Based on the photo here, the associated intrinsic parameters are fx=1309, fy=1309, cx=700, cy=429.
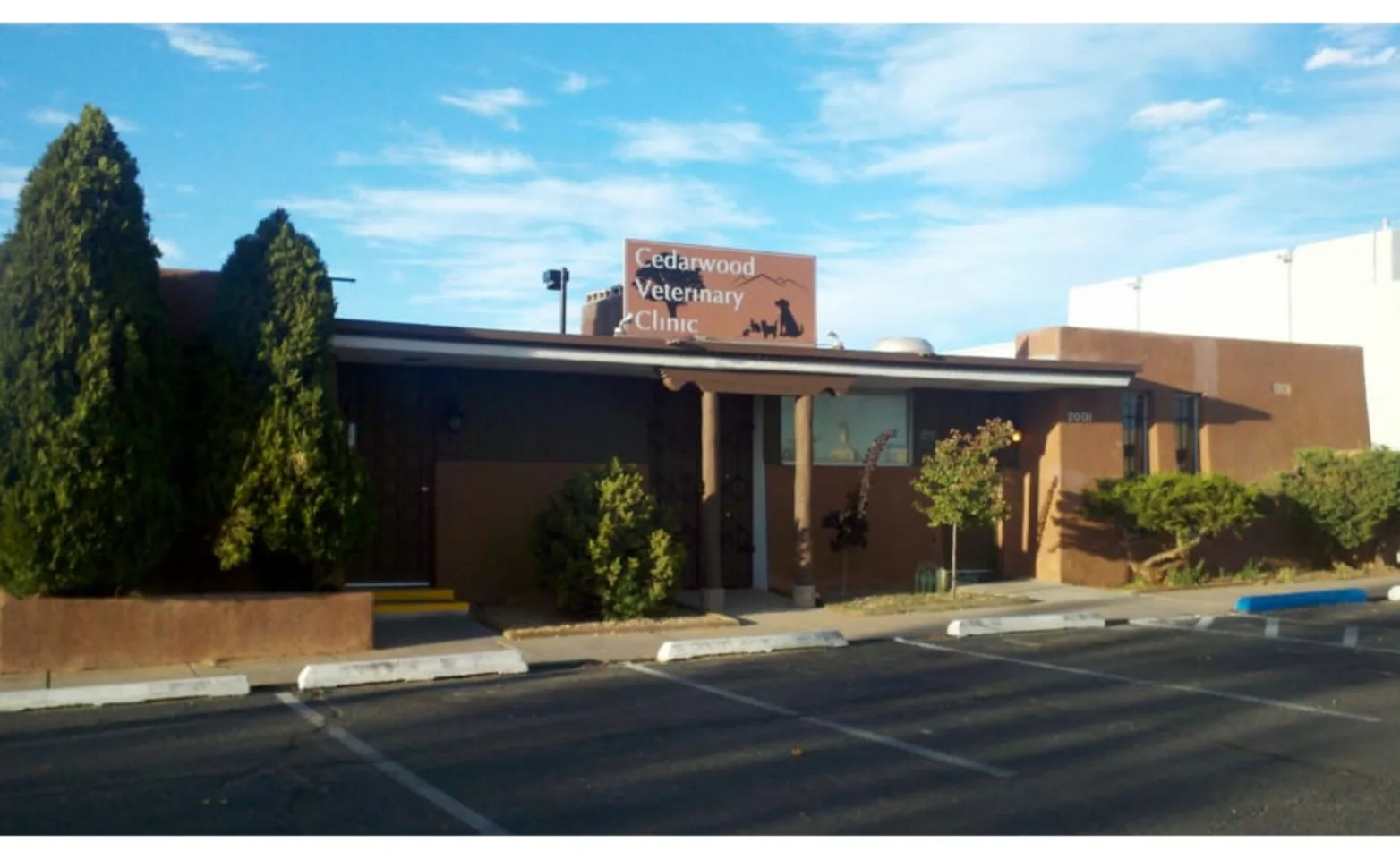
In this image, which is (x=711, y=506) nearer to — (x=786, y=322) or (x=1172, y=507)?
(x=786, y=322)

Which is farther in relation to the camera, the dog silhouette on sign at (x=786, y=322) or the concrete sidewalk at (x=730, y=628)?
the dog silhouette on sign at (x=786, y=322)

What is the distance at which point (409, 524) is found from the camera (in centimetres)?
1519

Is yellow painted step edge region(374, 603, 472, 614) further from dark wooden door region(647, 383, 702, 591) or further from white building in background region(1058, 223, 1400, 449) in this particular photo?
white building in background region(1058, 223, 1400, 449)

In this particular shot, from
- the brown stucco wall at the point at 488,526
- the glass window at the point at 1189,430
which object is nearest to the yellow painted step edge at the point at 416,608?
the brown stucco wall at the point at 488,526

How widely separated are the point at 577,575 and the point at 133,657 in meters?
4.44

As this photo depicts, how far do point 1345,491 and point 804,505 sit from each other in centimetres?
902

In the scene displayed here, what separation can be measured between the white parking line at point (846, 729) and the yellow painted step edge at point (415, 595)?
3.99m

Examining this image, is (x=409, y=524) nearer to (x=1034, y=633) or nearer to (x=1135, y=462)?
(x=1034, y=633)

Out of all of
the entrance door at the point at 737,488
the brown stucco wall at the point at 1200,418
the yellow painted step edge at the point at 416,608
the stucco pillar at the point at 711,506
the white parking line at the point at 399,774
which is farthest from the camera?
the brown stucco wall at the point at 1200,418

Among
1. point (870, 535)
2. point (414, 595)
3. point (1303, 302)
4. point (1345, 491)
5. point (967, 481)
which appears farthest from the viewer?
point (1303, 302)

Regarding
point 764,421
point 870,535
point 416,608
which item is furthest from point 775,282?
point 416,608

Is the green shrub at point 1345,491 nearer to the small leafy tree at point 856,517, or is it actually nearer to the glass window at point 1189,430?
the glass window at point 1189,430

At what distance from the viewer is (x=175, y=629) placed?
449 inches

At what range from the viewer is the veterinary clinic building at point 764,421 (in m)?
15.1
